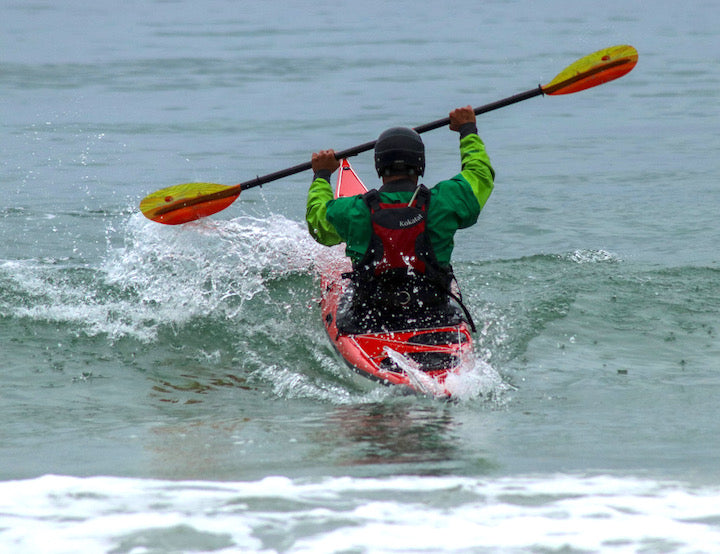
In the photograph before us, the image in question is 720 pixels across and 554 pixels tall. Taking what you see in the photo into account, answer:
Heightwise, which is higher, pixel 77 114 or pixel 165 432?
pixel 77 114

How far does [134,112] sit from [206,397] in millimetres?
12777

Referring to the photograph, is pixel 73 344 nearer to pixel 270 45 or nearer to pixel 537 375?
pixel 537 375

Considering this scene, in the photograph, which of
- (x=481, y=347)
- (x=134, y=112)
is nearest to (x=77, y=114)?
(x=134, y=112)

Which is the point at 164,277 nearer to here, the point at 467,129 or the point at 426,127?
the point at 426,127

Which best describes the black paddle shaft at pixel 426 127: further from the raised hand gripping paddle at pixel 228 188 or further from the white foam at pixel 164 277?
the white foam at pixel 164 277

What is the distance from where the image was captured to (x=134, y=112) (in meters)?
17.7

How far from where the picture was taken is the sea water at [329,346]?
398cm

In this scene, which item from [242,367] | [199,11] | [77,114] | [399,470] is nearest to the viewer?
[399,470]

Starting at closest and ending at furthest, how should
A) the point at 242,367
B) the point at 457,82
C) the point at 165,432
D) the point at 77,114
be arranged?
the point at 165,432 < the point at 242,367 < the point at 77,114 < the point at 457,82

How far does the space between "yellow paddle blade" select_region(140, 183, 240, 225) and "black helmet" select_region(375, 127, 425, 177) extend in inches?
78.8

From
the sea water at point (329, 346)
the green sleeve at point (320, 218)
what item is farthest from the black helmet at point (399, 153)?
the sea water at point (329, 346)

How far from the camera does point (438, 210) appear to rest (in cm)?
561

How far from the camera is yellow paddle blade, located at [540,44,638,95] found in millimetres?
7340

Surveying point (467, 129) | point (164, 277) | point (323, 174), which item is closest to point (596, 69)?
point (467, 129)
